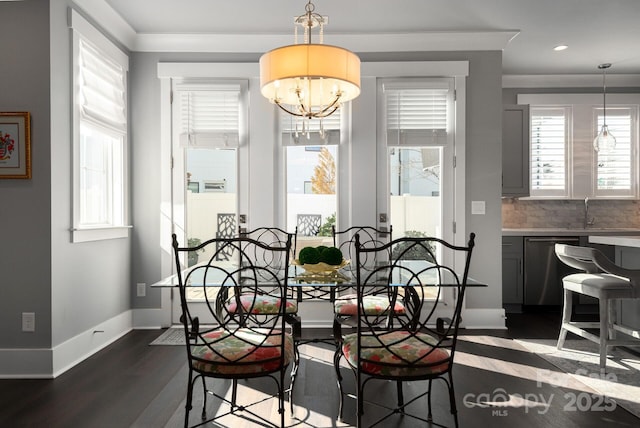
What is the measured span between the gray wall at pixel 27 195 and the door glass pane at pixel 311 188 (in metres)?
2.08

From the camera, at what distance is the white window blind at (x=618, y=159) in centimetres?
569

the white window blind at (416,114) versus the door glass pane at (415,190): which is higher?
the white window blind at (416,114)

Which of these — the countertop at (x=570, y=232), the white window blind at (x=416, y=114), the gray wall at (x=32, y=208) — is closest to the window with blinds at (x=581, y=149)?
the countertop at (x=570, y=232)

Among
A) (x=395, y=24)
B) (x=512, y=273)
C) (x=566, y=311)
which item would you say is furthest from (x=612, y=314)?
(x=395, y=24)

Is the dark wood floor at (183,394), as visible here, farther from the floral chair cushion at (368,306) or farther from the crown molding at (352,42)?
the crown molding at (352,42)

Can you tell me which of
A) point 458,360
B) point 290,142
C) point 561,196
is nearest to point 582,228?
point 561,196

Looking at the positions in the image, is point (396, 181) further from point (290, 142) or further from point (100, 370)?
point (100, 370)

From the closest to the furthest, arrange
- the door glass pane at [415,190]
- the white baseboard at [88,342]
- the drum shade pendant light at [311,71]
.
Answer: the drum shade pendant light at [311,71]
the white baseboard at [88,342]
the door glass pane at [415,190]

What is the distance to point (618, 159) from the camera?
5711 millimetres

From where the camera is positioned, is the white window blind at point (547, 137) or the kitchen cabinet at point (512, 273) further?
the white window blind at point (547, 137)

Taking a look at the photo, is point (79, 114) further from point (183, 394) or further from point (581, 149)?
point (581, 149)

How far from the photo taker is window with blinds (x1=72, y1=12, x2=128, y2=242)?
340 cm

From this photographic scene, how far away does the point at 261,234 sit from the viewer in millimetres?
4074

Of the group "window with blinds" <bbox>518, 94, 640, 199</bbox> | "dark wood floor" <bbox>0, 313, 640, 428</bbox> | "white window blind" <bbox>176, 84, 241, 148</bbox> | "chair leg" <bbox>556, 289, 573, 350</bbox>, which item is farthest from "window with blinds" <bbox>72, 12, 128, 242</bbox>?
"window with blinds" <bbox>518, 94, 640, 199</bbox>
